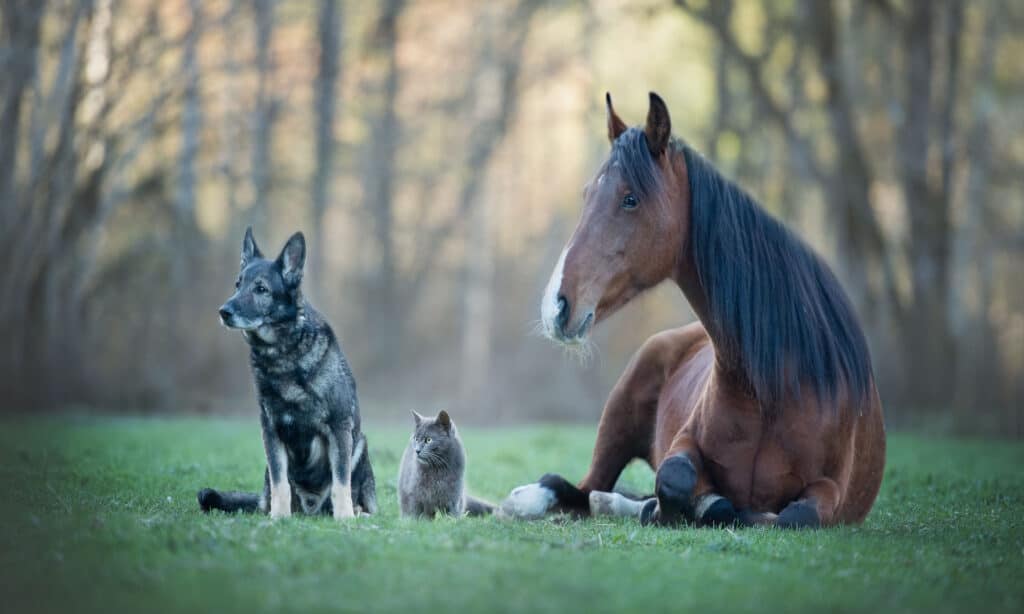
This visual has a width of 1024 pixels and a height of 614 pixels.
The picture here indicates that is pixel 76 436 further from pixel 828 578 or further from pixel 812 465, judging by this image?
pixel 828 578

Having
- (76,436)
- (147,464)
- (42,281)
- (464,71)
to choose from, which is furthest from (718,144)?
(147,464)

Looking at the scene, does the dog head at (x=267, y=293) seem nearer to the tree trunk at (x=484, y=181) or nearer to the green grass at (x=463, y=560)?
the green grass at (x=463, y=560)

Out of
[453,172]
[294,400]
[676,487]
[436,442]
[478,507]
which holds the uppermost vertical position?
[453,172]

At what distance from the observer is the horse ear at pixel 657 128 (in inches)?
261

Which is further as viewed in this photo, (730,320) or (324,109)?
(324,109)

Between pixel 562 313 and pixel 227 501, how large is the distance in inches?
102

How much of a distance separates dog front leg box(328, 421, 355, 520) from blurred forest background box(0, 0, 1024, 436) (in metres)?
11.6

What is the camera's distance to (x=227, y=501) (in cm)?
736

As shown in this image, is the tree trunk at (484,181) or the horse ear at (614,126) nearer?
the horse ear at (614,126)

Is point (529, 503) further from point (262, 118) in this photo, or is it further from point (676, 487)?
point (262, 118)

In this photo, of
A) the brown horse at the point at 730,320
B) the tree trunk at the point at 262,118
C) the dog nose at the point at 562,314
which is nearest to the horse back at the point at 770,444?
the brown horse at the point at 730,320

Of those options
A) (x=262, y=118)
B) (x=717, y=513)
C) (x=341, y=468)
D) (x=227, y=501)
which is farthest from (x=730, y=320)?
(x=262, y=118)

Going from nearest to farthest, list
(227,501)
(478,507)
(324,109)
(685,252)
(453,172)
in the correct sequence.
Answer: (685,252), (227,501), (478,507), (324,109), (453,172)

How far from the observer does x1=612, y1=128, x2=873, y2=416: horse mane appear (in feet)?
22.1
